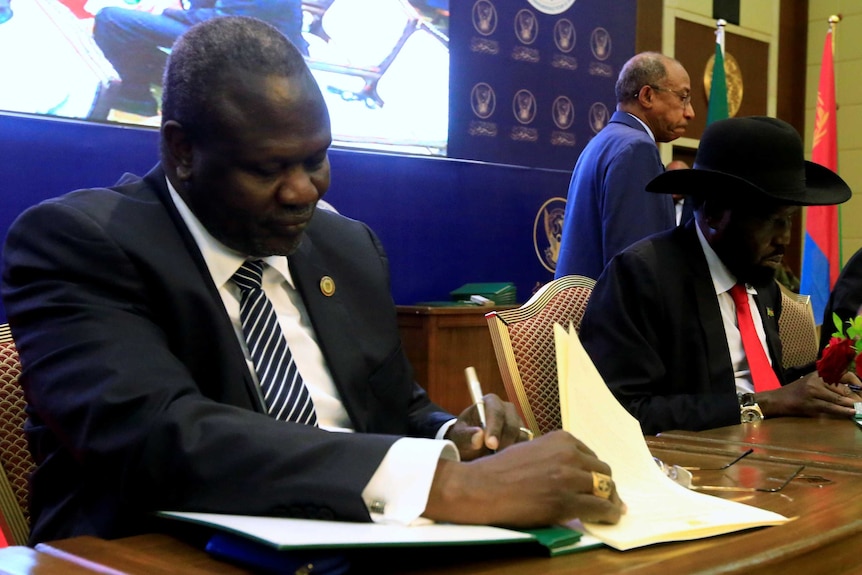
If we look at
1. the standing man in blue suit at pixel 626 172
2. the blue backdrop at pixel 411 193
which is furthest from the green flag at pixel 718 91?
the standing man in blue suit at pixel 626 172

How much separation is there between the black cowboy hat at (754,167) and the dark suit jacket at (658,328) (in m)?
0.21

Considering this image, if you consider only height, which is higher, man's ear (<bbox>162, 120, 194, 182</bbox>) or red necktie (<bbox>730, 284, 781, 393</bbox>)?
man's ear (<bbox>162, 120, 194, 182</bbox>)

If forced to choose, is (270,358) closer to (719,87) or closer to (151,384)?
(151,384)

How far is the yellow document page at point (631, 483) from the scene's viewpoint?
3.45ft

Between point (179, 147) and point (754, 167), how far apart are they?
1544 millimetres

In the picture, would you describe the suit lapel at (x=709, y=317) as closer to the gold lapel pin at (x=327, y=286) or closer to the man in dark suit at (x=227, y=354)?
the man in dark suit at (x=227, y=354)

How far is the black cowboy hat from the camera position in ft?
7.92

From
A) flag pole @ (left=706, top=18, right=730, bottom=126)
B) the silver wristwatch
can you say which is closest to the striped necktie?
the silver wristwatch

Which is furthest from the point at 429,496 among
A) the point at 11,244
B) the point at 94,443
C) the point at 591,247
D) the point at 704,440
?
the point at 591,247

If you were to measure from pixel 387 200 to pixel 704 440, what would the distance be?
3.58m

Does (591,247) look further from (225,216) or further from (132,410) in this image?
(132,410)

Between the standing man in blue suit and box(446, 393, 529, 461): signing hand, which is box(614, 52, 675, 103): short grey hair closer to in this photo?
the standing man in blue suit

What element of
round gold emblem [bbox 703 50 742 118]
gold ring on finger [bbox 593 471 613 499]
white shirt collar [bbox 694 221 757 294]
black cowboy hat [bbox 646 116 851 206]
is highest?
round gold emblem [bbox 703 50 742 118]

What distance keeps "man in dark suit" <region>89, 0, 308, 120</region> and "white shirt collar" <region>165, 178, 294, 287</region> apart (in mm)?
2762
